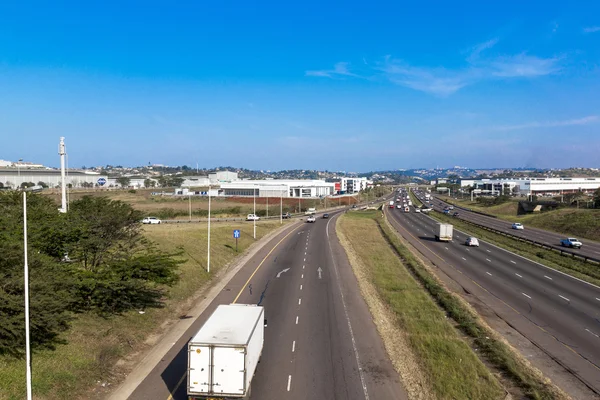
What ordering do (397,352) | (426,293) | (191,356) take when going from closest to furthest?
(191,356) → (397,352) → (426,293)

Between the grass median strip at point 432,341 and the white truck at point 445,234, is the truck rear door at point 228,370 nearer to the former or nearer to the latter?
the grass median strip at point 432,341

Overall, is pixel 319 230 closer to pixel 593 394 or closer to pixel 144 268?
pixel 144 268

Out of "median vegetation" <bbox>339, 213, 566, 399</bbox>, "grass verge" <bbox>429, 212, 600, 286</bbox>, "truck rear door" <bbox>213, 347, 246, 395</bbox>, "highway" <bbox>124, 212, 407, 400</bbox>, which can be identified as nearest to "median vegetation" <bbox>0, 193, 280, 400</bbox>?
"highway" <bbox>124, 212, 407, 400</bbox>

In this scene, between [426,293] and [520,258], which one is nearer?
[426,293]

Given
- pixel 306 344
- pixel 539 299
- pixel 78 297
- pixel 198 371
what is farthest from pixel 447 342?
pixel 78 297

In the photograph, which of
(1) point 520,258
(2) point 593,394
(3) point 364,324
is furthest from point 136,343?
(1) point 520,258

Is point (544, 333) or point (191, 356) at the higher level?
point (191, 356)

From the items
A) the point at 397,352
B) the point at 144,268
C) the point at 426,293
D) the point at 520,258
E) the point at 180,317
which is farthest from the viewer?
the point at 520,258
